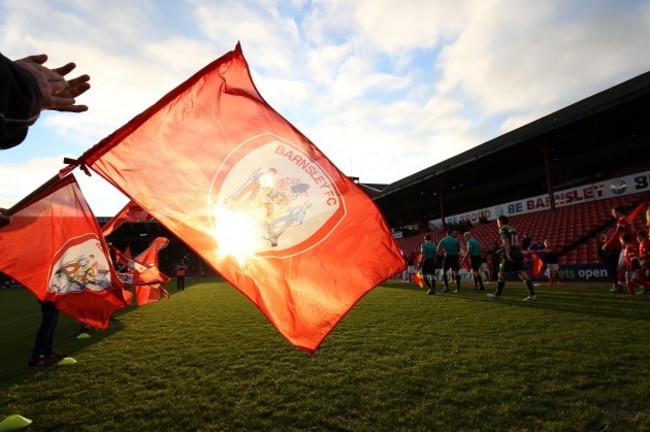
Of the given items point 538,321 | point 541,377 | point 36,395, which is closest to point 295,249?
point 541,377

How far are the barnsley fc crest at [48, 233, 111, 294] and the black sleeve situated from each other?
13.1 ft

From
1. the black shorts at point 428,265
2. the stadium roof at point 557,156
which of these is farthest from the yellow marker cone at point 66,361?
the stadium roof at point 557,156

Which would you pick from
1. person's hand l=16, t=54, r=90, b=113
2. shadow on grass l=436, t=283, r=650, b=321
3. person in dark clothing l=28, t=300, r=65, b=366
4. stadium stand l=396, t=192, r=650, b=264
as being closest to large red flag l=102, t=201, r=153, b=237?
person in dark clothing l=28, t=300, r=65, b=366

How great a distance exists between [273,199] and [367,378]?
6.87 feet

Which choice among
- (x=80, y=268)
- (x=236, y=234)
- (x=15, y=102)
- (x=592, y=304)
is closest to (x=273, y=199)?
(x=236, y=234)

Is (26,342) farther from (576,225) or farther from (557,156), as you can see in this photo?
(557,156)

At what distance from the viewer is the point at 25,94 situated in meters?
1.30

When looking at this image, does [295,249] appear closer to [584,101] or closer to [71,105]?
[71,105]

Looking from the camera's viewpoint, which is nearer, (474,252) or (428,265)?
(474,252)

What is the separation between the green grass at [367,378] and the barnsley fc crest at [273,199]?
138cm

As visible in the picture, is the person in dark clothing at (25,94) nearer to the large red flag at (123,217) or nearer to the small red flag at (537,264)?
the large red flag at (123,217)

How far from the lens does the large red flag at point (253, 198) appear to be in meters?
2.46

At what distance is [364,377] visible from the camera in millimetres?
3748

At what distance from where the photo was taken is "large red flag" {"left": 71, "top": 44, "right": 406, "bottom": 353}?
2465 millimetres
